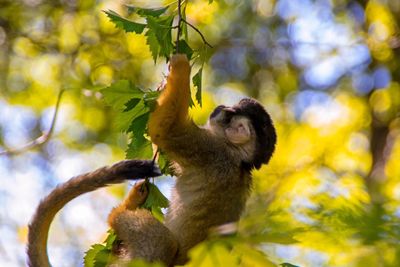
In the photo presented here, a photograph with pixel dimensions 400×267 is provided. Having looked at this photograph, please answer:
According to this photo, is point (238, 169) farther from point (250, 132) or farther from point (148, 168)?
point (148, 168)

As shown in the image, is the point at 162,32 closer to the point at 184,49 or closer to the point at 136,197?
the point at 184,49

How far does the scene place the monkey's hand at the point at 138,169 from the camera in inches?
121

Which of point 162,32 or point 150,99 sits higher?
point 162,32

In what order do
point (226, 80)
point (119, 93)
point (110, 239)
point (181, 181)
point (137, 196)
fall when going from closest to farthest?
point (119, 93)
point (110, 239)
point (137, 196)
point (181, 181)
point (226, 80)

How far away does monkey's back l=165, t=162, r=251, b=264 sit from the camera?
3.52 metres

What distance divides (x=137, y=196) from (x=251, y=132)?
2.69 feet

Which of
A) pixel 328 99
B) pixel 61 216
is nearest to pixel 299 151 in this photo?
pixel 328 99

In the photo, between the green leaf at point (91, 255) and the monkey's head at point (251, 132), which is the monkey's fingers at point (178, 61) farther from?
the green leaf at point (91, 255)

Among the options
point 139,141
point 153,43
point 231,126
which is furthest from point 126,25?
point 231,126

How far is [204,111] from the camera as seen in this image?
27.1 feet

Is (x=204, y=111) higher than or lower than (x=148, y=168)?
higher

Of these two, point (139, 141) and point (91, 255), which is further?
point (139, 141)

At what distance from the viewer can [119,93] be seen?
3.19 meters

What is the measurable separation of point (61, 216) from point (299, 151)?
12.7 feet
